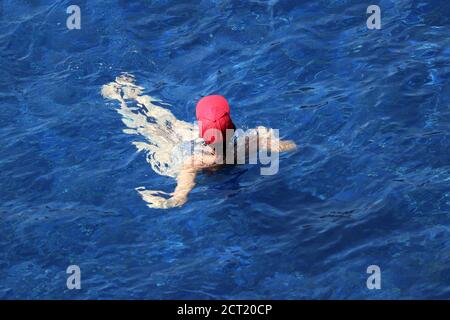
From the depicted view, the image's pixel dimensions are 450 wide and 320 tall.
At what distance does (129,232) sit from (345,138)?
9.41 ft

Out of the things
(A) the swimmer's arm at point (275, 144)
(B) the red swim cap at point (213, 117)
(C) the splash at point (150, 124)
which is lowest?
(B) the red swim cap at point (213, 117)

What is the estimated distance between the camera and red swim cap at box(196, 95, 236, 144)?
8828 millimetres

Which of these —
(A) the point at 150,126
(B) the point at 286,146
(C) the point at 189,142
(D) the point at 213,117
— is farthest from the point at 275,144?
(A) the point at 150,126

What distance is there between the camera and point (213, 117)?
882cm

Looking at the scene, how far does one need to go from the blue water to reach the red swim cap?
2.67ft

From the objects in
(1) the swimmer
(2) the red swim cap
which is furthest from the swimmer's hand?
(2) the red swim cap

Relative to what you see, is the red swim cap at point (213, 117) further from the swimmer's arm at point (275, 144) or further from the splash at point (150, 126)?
the swimmer's arm at point (275, 144)

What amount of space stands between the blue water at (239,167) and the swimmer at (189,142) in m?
0.16

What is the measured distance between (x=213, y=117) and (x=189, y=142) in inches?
43.7

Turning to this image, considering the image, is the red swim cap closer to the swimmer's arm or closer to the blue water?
the blue water

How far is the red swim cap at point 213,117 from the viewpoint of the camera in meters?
8.83

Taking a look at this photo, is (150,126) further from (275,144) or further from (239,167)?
(275,144)

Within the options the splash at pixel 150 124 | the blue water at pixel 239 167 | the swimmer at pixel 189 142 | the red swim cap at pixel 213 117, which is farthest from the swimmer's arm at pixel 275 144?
the red swim cap at pixel 213 117

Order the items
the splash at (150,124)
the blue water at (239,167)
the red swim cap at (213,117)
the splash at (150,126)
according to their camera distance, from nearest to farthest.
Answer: the blue water at (239,167), the red swim cap at (213,117), the splash at (150,126), the splash at (150,124)
